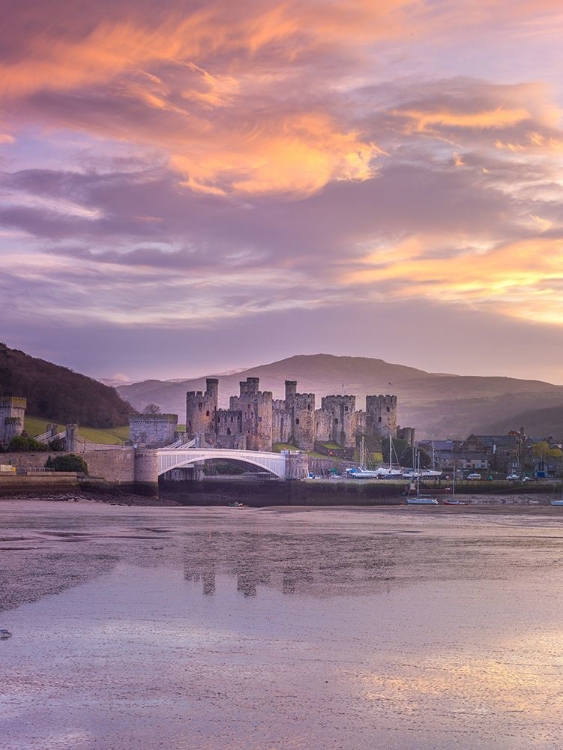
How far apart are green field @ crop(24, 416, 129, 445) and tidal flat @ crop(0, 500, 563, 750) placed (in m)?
66.2

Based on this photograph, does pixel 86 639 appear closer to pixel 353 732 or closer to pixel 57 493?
pixel 353 732

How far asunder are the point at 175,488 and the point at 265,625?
6521 cm

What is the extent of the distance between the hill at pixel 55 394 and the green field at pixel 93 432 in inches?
68.5

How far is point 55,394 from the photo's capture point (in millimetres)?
103125

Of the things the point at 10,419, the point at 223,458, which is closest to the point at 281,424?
the point at 223,458

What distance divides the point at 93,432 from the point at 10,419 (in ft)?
75.3

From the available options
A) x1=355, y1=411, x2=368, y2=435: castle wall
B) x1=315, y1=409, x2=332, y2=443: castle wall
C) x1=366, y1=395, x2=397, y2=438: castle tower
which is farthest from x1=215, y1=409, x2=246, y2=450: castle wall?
x1=366, y1=395, x2=397, y2=438: castle tower

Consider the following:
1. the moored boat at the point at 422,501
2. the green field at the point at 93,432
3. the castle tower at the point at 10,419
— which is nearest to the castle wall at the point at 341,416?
the green field at the point at 93,432

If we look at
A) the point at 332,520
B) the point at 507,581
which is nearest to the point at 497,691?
the point at 507,581

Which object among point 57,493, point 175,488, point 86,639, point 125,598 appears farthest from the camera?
point 175,488

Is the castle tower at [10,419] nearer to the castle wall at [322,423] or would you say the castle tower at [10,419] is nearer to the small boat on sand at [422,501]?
the small boat on sand at [422,501]

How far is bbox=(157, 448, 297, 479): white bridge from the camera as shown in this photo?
7081 cm

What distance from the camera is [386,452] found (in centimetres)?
10944

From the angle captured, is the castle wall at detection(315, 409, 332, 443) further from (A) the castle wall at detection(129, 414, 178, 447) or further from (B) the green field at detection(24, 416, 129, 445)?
(A) the castle wall at detection(129, 414, 178, 447)
